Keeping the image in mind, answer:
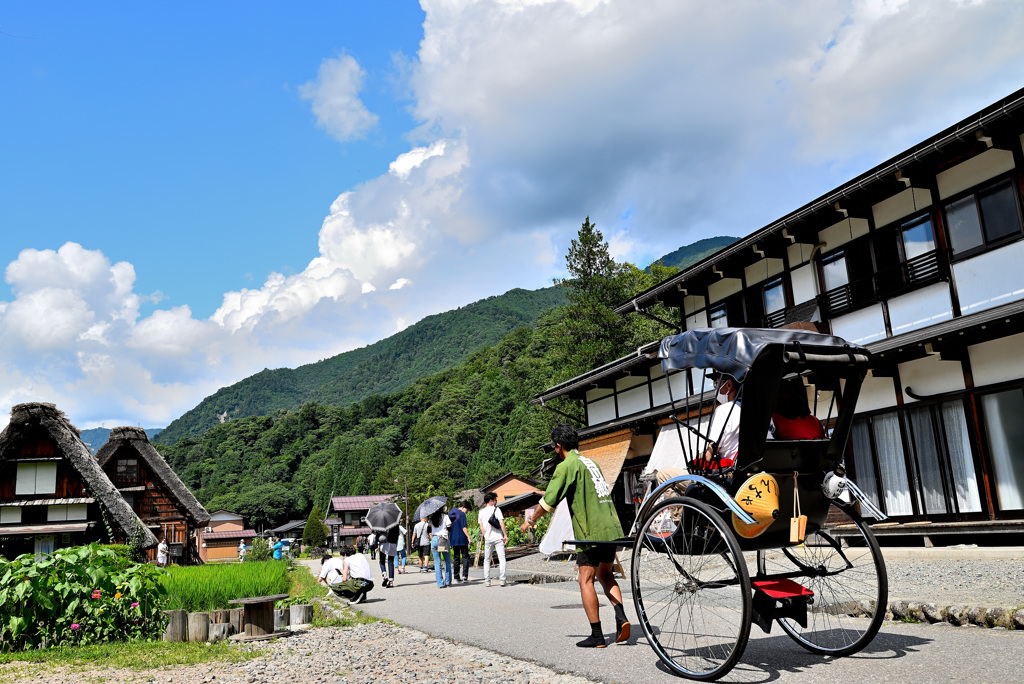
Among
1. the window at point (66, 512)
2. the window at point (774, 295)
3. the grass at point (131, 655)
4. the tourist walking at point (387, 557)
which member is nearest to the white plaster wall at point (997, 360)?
the window at point (774, 295)

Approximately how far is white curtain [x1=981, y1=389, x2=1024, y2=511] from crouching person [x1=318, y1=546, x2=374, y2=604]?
35.9 feet

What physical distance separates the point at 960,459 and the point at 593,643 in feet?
30.2

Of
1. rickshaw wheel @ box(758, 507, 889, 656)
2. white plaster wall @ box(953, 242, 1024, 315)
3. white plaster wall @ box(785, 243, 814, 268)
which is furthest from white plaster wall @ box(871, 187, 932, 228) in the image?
rickshaw wheel @ box(758, 507, 889, 656)

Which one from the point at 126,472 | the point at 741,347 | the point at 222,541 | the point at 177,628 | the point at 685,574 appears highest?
the point at 126,472

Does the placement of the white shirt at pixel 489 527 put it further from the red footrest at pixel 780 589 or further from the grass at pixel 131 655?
the red footrest at pixel 780 589

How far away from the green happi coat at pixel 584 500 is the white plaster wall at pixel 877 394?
30.2 ft

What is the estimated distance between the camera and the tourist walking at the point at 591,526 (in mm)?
5691

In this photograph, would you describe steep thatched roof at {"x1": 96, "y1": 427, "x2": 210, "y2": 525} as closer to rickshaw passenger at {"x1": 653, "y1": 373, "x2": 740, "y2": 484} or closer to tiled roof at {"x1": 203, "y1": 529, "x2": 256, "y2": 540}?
rickshaw passenger at {"x1": 653, "y1": 373, "x2": 740, "y2": 484}

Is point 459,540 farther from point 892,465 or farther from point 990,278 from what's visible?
point 990,278

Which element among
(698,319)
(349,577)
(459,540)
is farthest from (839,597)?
(698,319)

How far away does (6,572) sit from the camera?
26.4 ft

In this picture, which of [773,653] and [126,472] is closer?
[773,653]

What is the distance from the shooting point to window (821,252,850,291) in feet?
48.0

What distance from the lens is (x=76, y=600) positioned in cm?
835
